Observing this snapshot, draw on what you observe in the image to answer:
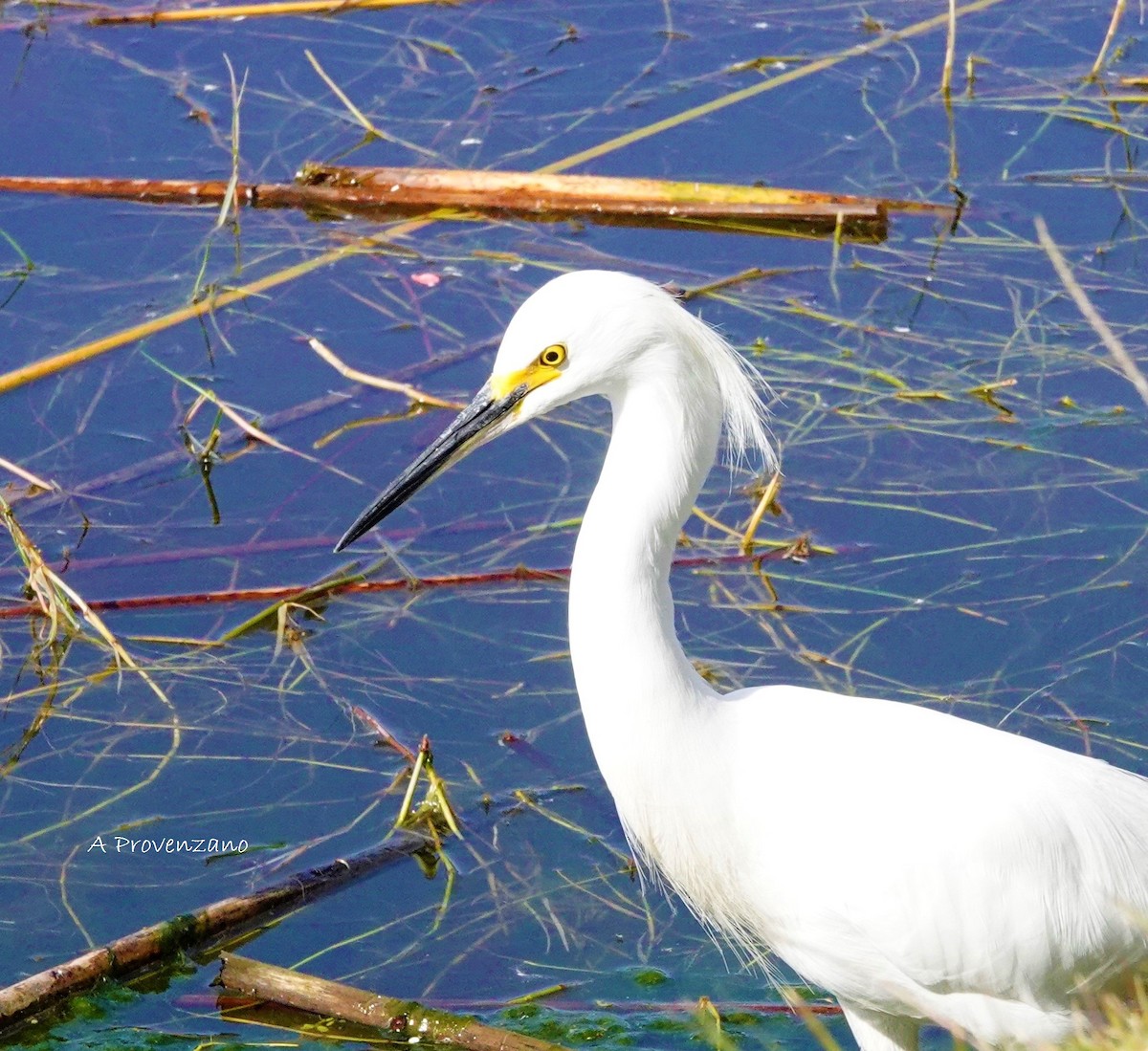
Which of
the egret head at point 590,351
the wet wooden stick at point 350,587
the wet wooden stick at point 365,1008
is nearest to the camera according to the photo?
the egret head at point 590,351

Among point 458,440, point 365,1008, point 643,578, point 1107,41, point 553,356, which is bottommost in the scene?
point 365,1008

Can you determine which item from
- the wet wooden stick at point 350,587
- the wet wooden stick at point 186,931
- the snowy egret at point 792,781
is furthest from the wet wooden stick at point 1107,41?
the wet wooden stick at point 186,931

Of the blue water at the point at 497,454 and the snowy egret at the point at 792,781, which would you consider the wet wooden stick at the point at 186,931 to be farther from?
the snowy egret at the point at 792,781

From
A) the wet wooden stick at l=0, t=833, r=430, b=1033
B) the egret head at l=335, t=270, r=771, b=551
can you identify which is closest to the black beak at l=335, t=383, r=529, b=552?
the egret head at l=335, t=270, r=771, b=551

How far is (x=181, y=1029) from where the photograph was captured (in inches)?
143

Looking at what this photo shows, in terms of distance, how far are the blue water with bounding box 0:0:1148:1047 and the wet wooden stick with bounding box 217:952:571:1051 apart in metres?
0.18

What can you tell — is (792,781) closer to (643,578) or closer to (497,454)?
(643,578)

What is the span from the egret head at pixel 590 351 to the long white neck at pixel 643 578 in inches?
2.0

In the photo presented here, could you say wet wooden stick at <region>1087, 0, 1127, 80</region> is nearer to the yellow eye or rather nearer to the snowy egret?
the snowy egret

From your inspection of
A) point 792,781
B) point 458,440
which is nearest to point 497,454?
Answer: point 458,440

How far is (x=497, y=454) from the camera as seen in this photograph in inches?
216

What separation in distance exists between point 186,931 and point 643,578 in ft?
4.61

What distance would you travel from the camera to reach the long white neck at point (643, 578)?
2.94m

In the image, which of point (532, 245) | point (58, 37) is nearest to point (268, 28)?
point (58, 37)
